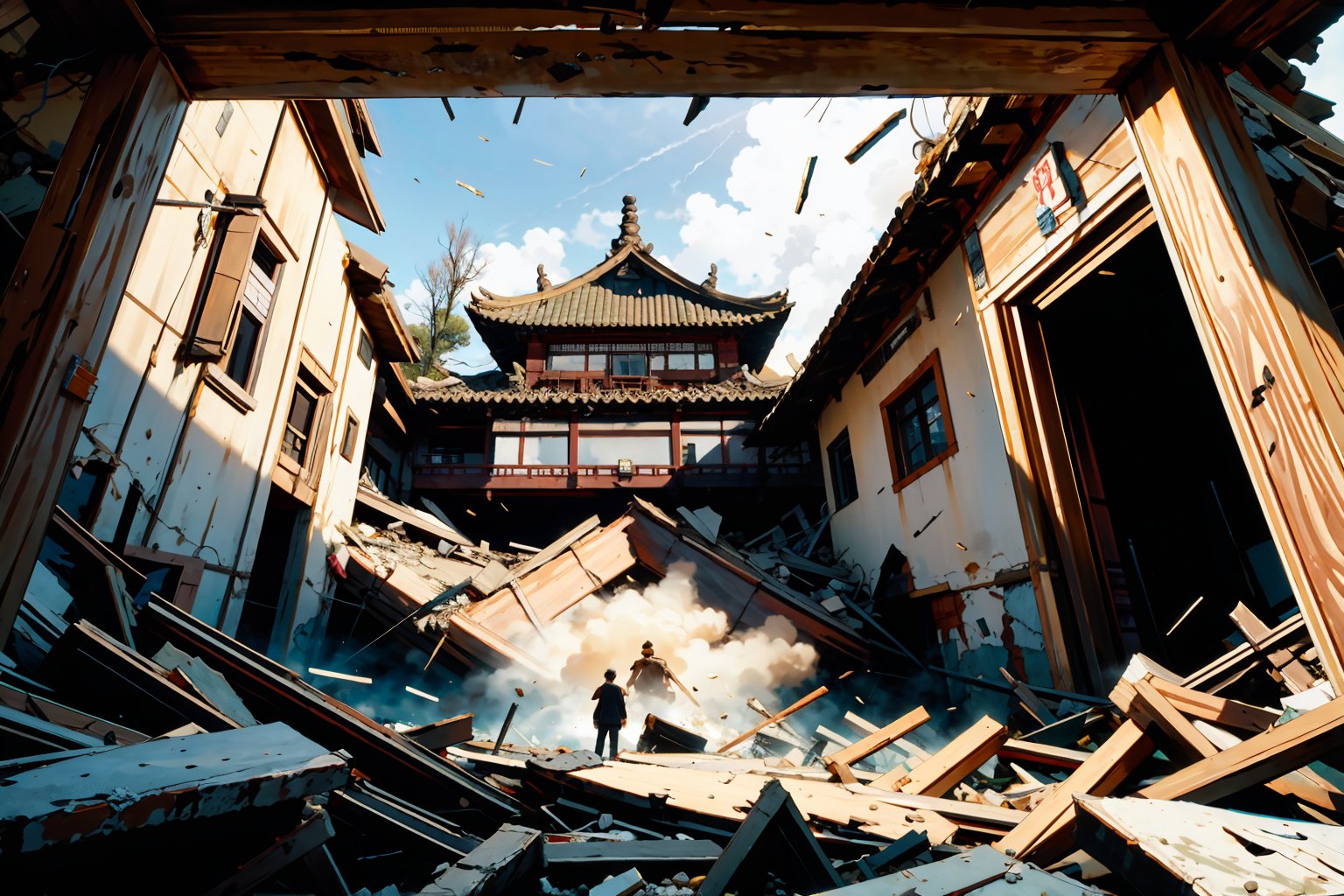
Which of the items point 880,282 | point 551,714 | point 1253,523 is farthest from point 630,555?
point 1253,523

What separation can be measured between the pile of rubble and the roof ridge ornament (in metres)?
20.2

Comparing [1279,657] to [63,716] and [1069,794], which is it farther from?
[63,716]

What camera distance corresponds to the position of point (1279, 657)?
402cm

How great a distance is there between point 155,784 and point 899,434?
31.2 ft

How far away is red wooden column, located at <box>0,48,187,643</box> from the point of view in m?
1.98

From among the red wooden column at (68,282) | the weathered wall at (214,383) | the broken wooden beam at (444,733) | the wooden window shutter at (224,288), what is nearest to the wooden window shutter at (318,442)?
the weathered wall at (214,383)

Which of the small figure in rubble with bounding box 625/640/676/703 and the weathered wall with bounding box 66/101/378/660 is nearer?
the weathered wall with bounding box 66/101/378/660

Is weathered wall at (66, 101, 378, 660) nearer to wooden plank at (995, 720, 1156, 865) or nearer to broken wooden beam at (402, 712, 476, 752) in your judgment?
broken wooden beam at (402, 712, 476, 752)

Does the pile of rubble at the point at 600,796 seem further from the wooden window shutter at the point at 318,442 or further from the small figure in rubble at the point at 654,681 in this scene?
the wooden window shutter at the point at 318,442

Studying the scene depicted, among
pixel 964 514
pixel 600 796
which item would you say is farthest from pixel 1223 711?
pixel 964 514

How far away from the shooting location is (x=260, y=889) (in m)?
2.15

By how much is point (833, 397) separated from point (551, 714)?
7508 millimetres

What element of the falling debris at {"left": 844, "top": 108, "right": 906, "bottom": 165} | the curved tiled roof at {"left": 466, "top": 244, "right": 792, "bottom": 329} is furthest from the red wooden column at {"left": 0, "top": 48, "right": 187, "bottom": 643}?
the curved tiled roof at {"left": 466, "top": 244, "right": 792, "bottom": 329}

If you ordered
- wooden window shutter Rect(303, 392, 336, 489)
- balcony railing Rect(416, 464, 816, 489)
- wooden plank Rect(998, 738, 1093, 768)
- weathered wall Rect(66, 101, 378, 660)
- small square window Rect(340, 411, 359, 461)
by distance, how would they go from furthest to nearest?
balcony railing Rect(416, 464, 816, 489)
small square window Rect(340, 411, 359, 461)
wooden window shutter Rect(303, 392, 336, 489)
weathered wall Rect(66, 101, 378, 660)
wooden plank Rect(998, 738, 1093, 768)
